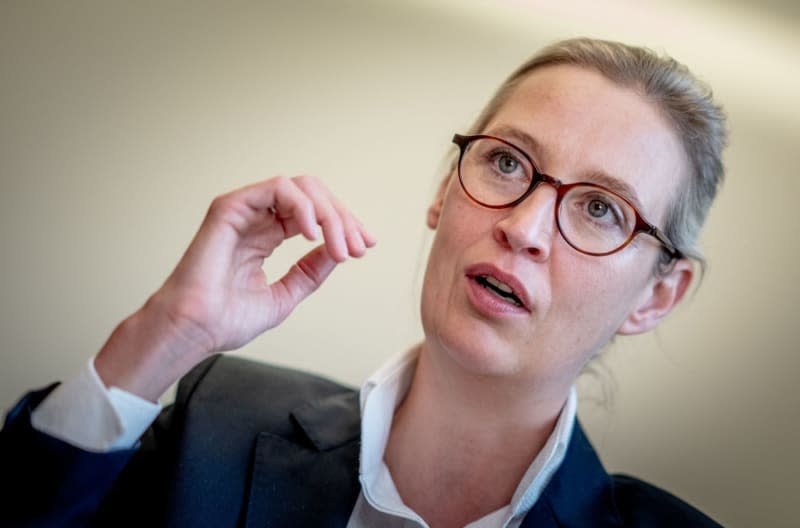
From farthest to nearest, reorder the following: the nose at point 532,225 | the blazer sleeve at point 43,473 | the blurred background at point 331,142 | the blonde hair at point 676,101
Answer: the blurred background at point 331,142 < the blonde hair at point 676,101 < the nose at point 532,225 < the blazer sleeve at point 43,473

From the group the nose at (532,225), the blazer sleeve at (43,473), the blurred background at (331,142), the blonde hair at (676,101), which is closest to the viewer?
the blazer sleeve at (43,473)

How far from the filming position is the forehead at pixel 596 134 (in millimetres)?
1104

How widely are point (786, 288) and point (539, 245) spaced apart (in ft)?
2.48

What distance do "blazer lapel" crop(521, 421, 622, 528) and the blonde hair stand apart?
350 mm

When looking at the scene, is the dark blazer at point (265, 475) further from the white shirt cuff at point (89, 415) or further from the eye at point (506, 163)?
the eye at point (506, 163)

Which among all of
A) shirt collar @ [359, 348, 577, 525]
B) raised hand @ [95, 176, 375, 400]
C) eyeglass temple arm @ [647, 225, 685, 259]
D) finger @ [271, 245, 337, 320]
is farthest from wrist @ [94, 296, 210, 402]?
eyeglass temple arm @ [647, 225, 685, 259]

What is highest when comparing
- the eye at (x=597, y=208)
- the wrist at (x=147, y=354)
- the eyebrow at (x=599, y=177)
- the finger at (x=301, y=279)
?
the eyebrow at (x=599, y=177)

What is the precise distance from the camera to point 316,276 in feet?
3.69

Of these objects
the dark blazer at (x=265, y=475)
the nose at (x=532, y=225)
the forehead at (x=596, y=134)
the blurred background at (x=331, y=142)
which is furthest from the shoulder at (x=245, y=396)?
the forehead at (x=596, y=134)

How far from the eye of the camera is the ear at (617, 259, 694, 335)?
4.12 feet

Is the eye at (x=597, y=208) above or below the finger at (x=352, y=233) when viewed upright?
above

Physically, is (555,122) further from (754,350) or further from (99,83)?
(99,83)

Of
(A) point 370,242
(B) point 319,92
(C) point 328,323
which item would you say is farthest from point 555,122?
(C) point 328,323

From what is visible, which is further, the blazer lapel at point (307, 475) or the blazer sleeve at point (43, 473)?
the blazer lapel at point (307, 475)
